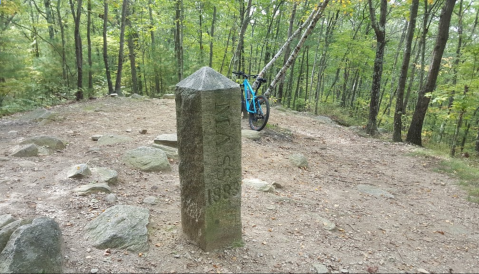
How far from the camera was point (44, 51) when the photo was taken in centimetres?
1311

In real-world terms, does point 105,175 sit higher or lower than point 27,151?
lower

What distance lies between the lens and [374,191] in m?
5.25

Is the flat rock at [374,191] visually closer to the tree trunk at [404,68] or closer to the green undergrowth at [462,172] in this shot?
the green undergrowth at [462,172]

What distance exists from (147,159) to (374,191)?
166 inches

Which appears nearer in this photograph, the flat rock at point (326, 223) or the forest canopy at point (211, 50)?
the flat rock at point (326, 223)

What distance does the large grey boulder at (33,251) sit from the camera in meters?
1.99

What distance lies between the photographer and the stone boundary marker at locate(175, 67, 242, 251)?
246 cm

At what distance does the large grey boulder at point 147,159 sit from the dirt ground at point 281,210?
18cm

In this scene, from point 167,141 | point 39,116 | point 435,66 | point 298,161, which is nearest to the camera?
point 167,141

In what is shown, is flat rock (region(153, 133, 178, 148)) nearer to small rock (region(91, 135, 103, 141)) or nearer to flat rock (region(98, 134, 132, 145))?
flat rock (region(98, 134, 132, 145))

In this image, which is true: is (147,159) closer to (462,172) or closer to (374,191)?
(374,191)

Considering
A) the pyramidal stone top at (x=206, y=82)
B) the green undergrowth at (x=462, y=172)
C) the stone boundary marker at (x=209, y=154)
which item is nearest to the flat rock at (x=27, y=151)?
the stone boundary marker at (x=209, y=154)

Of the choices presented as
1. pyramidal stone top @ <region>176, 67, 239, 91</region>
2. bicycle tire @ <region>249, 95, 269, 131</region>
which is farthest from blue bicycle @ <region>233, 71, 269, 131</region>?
pyramidal stone top @ <region>176, 67, 239, 91</region>

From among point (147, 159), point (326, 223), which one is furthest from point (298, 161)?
point (147, 159)
